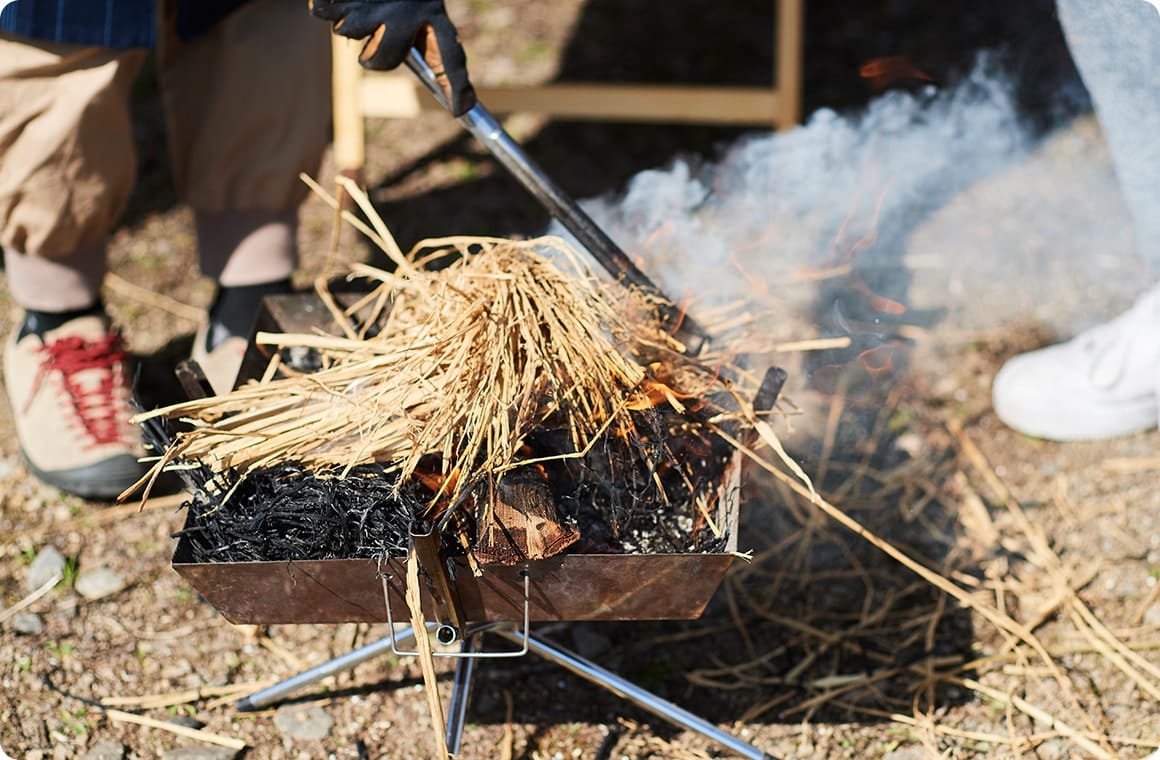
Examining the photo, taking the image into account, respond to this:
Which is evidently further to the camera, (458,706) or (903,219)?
(903,219)

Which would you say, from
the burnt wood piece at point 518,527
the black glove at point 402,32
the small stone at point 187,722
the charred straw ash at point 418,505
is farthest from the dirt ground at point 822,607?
the black glove at point 402,32

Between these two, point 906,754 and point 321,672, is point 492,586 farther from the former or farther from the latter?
point 906,754

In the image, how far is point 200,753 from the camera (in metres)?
1.82

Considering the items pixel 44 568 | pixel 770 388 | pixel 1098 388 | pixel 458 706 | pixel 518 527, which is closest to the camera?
pixel 518 527

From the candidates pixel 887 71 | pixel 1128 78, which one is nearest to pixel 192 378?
pixel 1128 78

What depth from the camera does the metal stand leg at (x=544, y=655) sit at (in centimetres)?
169

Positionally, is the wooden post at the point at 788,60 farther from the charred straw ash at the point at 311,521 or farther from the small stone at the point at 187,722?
the small stone at the point at 187,722

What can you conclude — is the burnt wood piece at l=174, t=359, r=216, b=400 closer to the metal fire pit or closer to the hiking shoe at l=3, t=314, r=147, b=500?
the metal fire pit

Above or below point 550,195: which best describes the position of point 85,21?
above

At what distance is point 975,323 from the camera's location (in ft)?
8.89

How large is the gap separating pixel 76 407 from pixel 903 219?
6.82 ft

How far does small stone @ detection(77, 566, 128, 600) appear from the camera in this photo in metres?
2.09

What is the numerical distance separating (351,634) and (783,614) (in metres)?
0.81

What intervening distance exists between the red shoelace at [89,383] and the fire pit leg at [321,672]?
682mm
